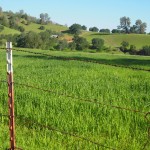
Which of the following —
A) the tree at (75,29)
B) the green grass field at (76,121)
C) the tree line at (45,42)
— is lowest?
the green grass field at (76,121)

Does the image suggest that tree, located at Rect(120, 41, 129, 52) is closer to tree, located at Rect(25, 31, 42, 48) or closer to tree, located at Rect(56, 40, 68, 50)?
tree, located at Rect(56, 40, 68, 50)

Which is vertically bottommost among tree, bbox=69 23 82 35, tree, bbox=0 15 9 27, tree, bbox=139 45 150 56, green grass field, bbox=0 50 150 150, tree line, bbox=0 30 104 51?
tree, bbox=139 45 150 56

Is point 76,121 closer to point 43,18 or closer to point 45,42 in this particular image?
point 45,42

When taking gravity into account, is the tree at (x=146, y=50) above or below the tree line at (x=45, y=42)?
below

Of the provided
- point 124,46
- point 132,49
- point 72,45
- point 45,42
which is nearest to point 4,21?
point 45,42

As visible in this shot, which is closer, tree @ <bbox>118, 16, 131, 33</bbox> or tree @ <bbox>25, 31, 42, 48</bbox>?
tree @ <bbox>25, 31, 42, 48</bbox>

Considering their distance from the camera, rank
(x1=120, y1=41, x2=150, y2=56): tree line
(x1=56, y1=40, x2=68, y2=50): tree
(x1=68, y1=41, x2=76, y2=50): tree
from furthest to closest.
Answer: (x1=68, y1=41, x2=76, y2=50): tree
(x1=56, y1=40, x2=68, y2=50): tree
(x1=120, y1=41, x2=150, y2=56): tree line

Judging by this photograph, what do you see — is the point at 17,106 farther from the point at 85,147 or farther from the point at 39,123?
the point at 85,147

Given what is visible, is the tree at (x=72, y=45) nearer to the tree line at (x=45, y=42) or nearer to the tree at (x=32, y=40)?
the tree line at (x=45, y=42)

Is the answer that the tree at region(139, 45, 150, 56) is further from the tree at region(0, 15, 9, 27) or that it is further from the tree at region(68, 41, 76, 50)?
the tree at region(0, 15, 9, 27)

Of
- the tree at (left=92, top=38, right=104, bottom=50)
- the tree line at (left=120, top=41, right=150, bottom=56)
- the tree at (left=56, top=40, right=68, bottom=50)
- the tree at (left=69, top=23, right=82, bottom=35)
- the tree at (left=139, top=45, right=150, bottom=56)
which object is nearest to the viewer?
the tree at (left=139, top=45, right=150, bottom=56)

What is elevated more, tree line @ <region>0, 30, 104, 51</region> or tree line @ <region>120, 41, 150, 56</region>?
tree line @ <region>0, 30, 104, 51</region>

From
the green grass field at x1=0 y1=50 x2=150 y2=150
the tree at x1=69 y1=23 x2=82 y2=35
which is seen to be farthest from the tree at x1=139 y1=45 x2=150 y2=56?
the green grass field at x1=0 y1=50 x2=150 y2=150

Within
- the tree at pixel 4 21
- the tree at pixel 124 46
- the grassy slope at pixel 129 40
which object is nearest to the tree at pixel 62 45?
the tree at pixel 124 46
